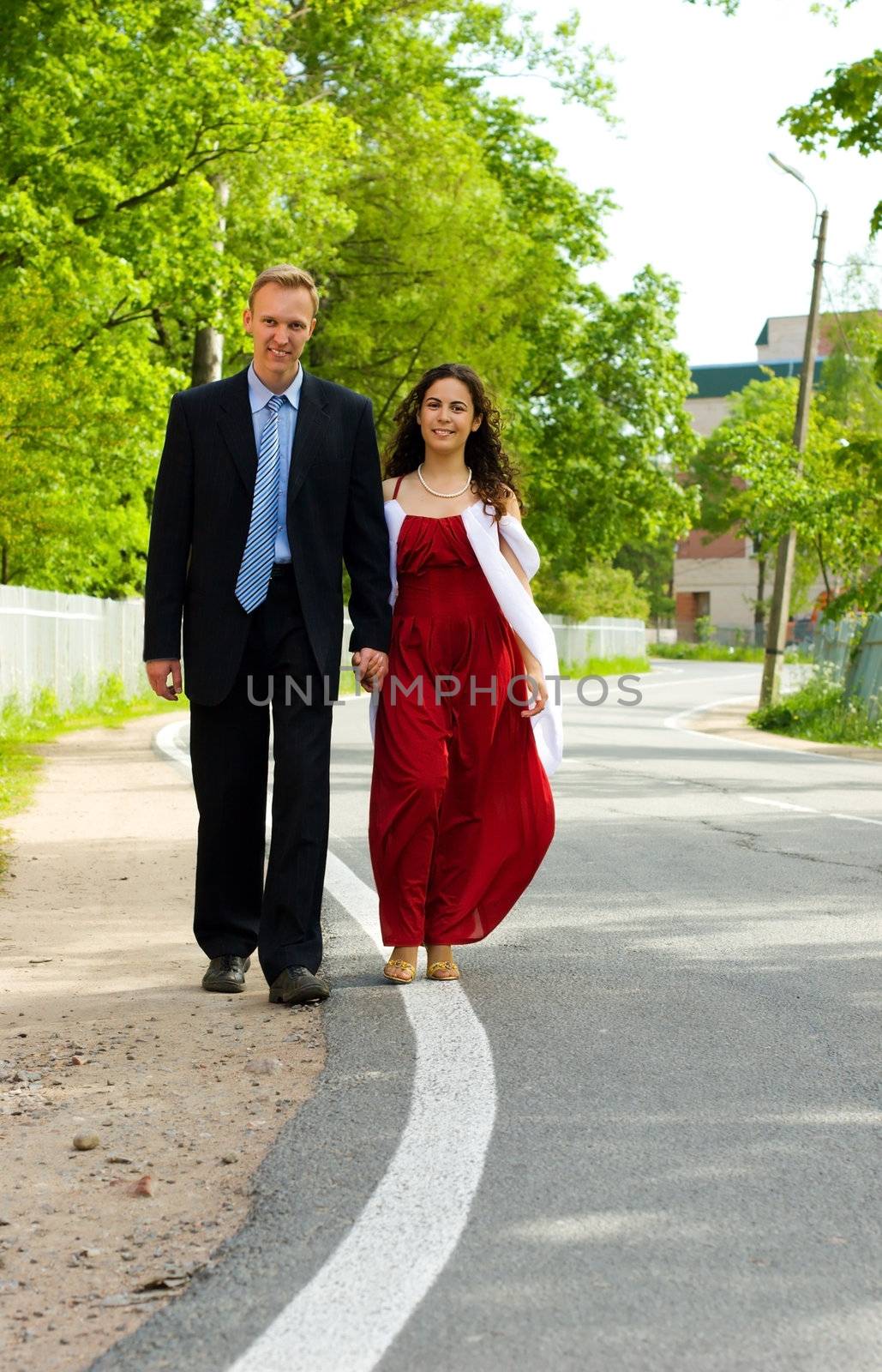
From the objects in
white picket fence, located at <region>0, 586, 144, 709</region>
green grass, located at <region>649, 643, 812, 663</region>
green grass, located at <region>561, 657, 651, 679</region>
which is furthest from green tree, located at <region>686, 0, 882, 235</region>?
green grass, located at <region>649, 643, 812, 663</region>

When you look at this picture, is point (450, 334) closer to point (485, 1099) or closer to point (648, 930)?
point (648, 930)

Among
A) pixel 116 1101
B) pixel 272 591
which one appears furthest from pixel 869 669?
pixel 116 1101

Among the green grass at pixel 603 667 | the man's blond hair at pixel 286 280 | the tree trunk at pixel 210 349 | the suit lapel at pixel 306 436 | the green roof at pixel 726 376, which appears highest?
the green roof at pixel 726 376

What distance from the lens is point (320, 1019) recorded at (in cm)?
542

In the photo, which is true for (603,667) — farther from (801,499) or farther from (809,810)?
(809,810)

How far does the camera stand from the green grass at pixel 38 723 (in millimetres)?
13070

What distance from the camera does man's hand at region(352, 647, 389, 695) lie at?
5812mm

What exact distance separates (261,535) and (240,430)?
13.6 inches

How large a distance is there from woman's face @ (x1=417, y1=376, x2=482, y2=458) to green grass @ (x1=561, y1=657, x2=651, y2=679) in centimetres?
4510

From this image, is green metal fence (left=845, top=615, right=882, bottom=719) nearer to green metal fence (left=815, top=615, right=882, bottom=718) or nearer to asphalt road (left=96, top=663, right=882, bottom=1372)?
green metal fence (left=815, top=615, right=882, bottom=718)

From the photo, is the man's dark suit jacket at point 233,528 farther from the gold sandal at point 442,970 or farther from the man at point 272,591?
the gold sandal at point 442,970

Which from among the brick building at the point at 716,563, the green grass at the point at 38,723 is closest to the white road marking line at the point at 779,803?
the green grass at the point at 38,723

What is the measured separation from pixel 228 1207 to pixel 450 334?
3309 centimetres

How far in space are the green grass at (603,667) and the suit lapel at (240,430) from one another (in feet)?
149
